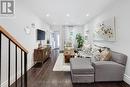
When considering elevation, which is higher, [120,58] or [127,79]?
[120,58]

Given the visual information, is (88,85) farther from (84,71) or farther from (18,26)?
(18,26)

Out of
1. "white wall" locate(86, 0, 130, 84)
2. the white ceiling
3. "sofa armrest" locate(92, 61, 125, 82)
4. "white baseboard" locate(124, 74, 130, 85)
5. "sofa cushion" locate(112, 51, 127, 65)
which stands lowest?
"white baseboard" locate(124, 74, 130, 85)

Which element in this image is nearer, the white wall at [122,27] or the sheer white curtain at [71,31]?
the white wall at [122,27]

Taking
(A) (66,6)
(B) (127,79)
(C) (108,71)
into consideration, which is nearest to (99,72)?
(C) (108,71)

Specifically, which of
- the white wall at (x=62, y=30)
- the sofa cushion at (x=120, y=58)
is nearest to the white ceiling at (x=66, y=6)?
the sofa cushion at (x=120, y=58)

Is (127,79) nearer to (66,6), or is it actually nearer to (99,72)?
(99,72)

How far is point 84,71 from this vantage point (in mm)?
3617

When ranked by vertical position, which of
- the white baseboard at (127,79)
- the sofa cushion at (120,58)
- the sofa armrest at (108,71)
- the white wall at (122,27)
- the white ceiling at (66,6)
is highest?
the white ceiling at (66,6)

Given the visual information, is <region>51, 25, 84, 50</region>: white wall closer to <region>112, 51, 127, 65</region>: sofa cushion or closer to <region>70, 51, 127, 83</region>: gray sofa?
<region>112, 51, 127, 65</region>: sofa cushion

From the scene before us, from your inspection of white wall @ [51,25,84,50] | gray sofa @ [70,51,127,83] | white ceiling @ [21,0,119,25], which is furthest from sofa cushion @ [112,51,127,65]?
white wall @ [51,25,84,50]

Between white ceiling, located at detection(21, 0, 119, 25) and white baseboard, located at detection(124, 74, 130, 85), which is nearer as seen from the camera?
white baseboard, located at detection(124, 74, 130, 85)

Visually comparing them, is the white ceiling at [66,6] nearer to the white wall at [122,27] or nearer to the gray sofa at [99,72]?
the white wall at [122,27]

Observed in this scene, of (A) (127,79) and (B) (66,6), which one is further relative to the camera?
(B) (66,6)

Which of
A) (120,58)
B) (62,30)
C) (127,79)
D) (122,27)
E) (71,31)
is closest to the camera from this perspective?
(127,79)
